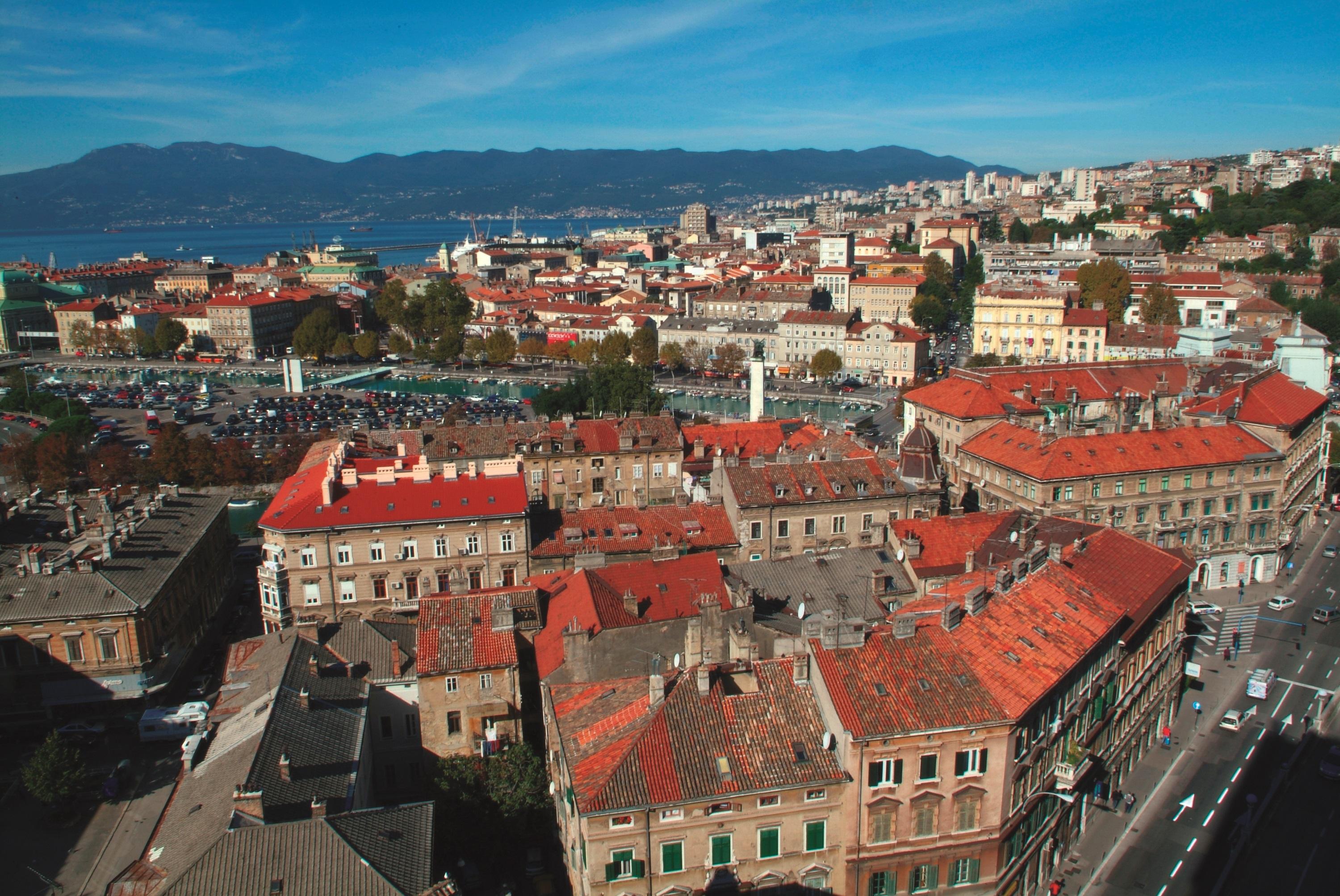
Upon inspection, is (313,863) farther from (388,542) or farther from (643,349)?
(643,349)

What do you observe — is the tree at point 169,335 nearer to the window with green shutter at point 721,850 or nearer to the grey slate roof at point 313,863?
the grey slate roof at point 313,863

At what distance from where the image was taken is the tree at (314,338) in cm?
17062

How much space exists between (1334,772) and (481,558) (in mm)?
38422

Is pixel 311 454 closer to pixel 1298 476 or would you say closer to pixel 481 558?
pixel 481 558

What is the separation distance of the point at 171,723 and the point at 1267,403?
64060 millimetres

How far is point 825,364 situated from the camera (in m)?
139

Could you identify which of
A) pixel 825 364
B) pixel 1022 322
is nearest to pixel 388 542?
pixel 825 364

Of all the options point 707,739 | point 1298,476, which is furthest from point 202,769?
point 1298,476

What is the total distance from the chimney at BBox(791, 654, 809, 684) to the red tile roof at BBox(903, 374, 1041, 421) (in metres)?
44.8

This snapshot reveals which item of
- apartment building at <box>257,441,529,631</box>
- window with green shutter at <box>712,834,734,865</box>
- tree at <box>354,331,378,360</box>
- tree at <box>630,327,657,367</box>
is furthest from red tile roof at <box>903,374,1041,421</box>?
tree at <box>354,331,378,360</box>

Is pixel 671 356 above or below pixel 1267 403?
below

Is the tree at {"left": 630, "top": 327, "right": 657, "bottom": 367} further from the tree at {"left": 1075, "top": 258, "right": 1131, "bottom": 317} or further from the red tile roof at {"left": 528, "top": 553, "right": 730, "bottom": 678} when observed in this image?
the red tile roof at {"left": 528, "top": 553, "right": 730, "bottom": 678}

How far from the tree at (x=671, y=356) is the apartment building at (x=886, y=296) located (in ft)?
114

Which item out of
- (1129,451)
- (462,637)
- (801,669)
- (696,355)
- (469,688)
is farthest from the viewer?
(696,355)
